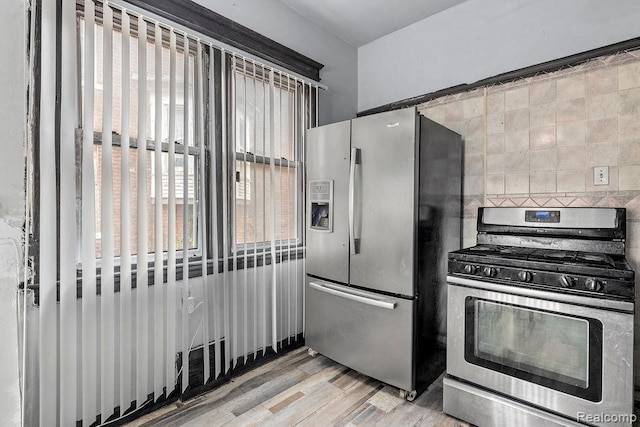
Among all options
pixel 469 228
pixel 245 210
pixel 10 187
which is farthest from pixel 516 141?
pixel 10 187

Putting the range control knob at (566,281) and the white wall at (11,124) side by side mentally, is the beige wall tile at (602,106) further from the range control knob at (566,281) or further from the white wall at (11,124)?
the white wall at (11,124)

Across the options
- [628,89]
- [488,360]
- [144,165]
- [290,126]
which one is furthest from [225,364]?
[628,89]

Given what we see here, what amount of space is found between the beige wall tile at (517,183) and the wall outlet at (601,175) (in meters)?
0.37

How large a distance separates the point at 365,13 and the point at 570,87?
5.57 feet

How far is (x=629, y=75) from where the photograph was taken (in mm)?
1898

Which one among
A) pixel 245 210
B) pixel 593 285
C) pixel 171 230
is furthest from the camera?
pixel 245 210

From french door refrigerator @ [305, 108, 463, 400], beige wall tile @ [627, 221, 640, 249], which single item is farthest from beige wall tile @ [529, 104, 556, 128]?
beige wall tile @ [627, 221, 640, 249]

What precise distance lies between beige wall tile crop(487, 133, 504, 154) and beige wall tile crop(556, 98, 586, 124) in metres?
0.36

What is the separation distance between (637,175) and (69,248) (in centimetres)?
316

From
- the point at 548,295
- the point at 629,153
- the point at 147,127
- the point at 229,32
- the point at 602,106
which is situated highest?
the point at 229,32

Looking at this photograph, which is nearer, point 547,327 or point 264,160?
point 547,327

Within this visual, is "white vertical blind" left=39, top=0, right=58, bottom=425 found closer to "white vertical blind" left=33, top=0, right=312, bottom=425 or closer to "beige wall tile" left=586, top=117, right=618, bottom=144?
"white vertical blind" left=33, top=0, right=312, bottom=425

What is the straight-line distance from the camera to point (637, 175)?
187 centimetres

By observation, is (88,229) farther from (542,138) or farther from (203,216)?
(542,138)
